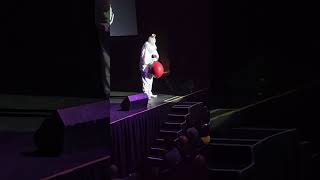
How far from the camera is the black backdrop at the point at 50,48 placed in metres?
4.86

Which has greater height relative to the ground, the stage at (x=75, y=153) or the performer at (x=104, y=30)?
the performer at (x=104, y=30)

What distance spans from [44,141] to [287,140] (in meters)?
1.37

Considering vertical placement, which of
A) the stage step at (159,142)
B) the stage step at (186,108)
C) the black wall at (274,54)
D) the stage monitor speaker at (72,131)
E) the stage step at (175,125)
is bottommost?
the stage step at (159,142)

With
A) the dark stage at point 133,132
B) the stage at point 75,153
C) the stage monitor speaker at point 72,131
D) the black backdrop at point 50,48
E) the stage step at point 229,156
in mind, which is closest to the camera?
the stage step at point 229,156

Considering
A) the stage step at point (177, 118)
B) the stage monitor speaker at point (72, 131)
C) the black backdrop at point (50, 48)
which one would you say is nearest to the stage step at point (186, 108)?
the stage step at point (177, 118)

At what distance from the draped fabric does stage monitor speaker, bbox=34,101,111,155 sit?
706mm

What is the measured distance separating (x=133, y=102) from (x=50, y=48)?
4.83 feet

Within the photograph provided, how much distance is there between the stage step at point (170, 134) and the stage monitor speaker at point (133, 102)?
1.30ft

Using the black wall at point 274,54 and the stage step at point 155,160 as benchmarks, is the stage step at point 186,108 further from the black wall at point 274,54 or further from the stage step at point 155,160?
the black wall at point 274,54

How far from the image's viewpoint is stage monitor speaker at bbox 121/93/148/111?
4101 millimetres

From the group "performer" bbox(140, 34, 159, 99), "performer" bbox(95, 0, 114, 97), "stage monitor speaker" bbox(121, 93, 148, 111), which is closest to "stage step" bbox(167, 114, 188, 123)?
"stage monitor speaker" bbox(121, 93, 148, 111)

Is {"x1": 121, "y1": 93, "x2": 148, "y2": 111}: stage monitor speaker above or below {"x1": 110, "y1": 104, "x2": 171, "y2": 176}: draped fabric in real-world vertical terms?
above

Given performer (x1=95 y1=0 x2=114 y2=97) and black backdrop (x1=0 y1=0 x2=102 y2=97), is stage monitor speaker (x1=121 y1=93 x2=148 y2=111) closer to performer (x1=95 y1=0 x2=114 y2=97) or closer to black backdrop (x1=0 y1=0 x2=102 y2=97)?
performer (x1=95 y1=0 x2=114 y2=97)

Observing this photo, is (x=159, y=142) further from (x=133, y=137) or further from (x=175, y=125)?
(x=133, y=137)
